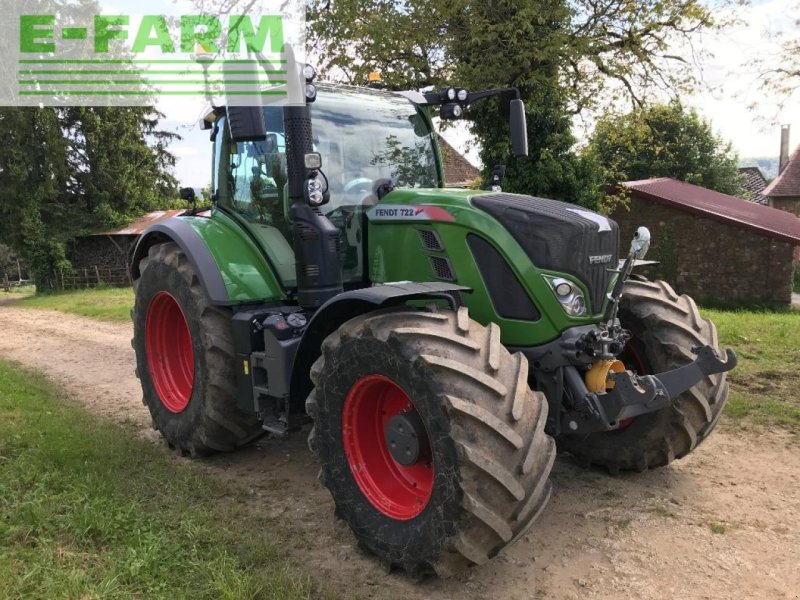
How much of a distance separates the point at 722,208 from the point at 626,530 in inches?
644

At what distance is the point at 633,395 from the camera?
3.25 meters

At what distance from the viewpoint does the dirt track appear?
10.1 feet

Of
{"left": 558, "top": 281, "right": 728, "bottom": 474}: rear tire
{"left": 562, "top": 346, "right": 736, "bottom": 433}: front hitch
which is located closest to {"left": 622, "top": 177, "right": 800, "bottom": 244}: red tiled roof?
{"left": 558, "top": 281, "right": 728, "bottom": 474}: rear tire

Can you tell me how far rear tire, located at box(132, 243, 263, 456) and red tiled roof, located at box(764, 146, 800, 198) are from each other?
115 feet

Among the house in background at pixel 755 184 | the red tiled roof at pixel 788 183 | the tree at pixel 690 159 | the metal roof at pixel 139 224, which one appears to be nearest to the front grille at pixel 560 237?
the metal roof at pixel 139 224

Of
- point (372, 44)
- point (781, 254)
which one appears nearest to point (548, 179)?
point (372, 44)

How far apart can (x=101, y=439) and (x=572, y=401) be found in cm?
353

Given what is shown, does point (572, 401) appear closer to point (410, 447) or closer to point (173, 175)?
point (410, 447)

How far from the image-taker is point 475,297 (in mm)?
3713

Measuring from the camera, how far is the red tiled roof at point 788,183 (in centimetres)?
3319

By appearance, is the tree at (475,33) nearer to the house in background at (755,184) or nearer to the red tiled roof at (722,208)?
the red tiled roof at (722,208)

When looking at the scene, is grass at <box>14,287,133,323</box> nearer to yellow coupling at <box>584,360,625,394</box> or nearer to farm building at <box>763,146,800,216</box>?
yellow coupling at <box>584,360,625,394</box>

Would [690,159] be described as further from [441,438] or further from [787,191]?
[441,438]

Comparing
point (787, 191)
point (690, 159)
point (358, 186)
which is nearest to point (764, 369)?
point (358, 186)
